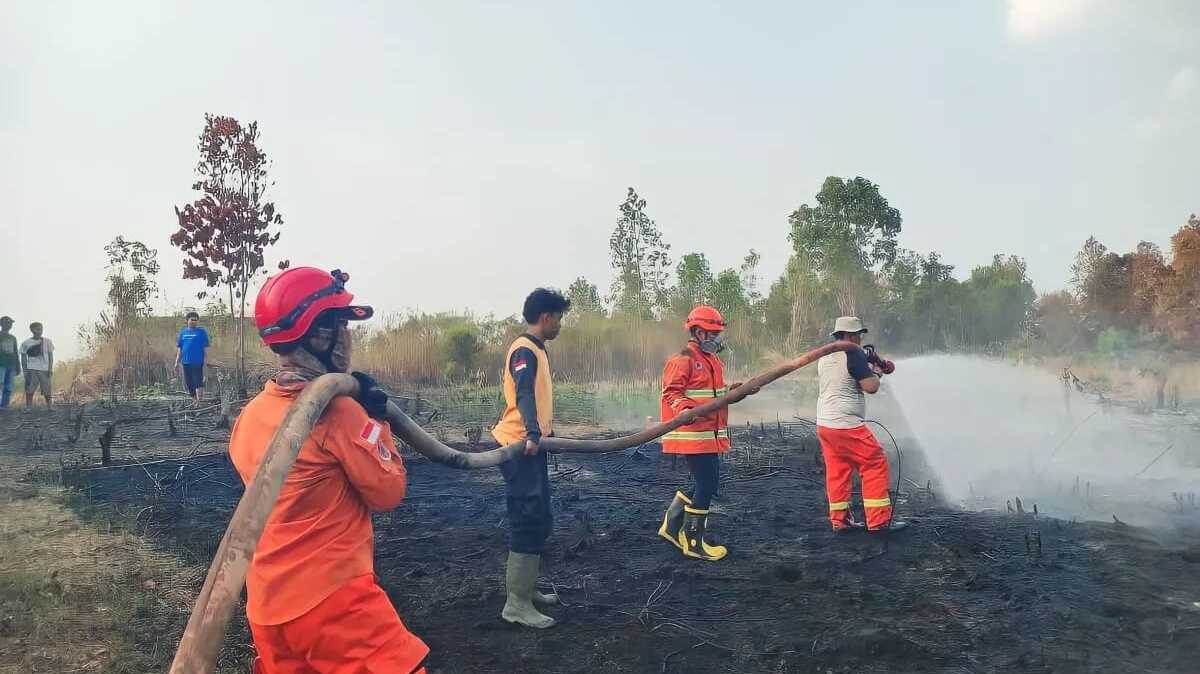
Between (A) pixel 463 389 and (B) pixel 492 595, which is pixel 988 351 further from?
(B) pixel 492 595

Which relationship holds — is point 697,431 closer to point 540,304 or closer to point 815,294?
point 540,304

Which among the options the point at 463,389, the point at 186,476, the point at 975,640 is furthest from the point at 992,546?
the point at 463,389

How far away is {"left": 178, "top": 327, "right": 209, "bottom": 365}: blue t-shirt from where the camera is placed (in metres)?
14.1

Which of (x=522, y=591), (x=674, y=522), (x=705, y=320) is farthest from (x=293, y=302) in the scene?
(x=674, y=522)

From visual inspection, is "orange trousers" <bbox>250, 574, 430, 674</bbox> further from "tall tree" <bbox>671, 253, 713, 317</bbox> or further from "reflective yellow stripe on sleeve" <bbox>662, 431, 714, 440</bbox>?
"tall tree" <bbox>671, 253, 713, 317</bbox>

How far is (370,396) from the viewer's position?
98.5 inches

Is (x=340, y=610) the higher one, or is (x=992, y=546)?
(x=340, y=610)

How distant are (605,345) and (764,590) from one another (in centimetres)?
1514

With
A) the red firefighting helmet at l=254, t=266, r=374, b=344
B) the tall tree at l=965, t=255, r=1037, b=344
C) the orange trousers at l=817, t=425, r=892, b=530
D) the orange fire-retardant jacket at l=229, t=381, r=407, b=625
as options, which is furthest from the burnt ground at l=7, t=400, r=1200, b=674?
the tall tree at l=965, t=255, r=1037, b=344

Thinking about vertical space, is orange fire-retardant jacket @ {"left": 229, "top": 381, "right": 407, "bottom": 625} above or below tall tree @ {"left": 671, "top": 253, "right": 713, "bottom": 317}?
below

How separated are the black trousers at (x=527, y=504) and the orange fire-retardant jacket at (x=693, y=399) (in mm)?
1414

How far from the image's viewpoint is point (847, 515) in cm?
673

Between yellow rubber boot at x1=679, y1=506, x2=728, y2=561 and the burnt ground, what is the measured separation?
10 cm

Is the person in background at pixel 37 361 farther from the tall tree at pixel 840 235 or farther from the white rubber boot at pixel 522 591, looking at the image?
the tall tree at pixel 840 235
